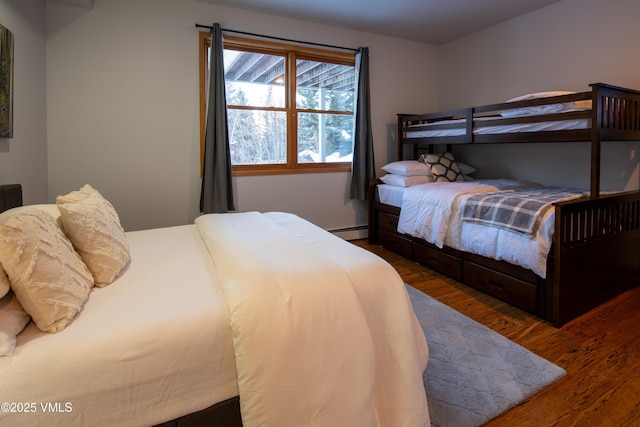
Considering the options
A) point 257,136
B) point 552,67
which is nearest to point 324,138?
point 257,136

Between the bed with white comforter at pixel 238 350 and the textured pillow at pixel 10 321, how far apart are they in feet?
0.07

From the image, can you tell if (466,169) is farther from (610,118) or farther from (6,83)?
(6,83)

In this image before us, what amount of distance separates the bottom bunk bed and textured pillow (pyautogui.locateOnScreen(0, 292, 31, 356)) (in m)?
2.47

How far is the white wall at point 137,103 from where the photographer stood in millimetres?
2842

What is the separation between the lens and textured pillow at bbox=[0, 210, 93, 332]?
3.13ft

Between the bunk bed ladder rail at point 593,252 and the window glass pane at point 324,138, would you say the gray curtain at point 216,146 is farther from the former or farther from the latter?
the bunk bed ladder rail at point 593,252

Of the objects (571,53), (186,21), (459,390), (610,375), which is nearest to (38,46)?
(186,21)

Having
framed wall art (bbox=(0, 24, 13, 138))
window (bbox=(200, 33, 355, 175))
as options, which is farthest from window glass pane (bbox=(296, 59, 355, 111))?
framed wall art (bbox=(0, 24, 13, 138))

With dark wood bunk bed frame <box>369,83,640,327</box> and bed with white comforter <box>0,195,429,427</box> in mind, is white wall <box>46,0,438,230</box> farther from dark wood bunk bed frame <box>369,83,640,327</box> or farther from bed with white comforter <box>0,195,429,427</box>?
dark wood bunk bed frame <box>369,83,640,327</box>

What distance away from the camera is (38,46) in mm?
2590

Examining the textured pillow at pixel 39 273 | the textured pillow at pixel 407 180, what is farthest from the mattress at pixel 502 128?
the textured pillow at pixel 39 273

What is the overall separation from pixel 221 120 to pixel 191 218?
0.98 m

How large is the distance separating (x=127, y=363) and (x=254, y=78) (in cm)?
320

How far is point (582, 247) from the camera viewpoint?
7.30 feet
